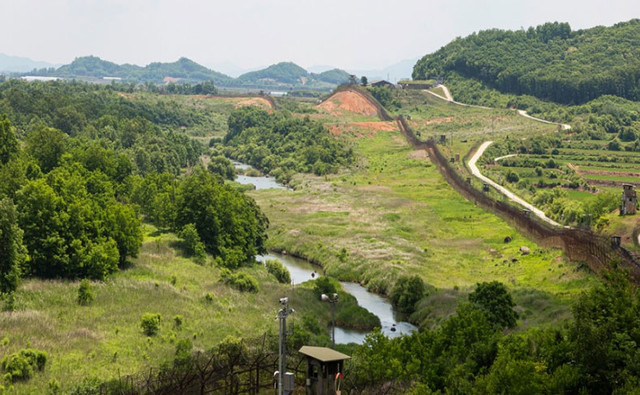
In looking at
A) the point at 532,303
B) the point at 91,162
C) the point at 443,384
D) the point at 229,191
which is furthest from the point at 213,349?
the point at 91,162

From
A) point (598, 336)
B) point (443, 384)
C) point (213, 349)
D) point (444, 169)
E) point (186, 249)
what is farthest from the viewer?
point (444, 169)

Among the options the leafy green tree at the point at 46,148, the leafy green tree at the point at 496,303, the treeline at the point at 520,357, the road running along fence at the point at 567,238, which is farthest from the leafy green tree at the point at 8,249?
the road running along fence at the point at 567,238

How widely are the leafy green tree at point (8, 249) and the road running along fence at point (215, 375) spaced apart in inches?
758

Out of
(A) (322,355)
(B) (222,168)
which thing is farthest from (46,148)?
(A) (322,355)

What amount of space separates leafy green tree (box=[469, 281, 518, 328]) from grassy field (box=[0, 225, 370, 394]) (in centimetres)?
1437

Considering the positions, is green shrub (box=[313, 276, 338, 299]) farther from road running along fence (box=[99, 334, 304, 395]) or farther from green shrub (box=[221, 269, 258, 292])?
road running along fence (box=[99, 334, 304, 395])

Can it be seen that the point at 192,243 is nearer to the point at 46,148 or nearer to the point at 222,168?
the point at 46,148

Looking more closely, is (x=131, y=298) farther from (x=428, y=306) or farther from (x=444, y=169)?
(x=444, y=169)

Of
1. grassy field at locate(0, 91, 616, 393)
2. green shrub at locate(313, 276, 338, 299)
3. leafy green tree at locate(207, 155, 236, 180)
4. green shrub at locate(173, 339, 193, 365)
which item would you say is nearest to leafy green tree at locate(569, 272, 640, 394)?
grassy field at locate(0, 91, 616, 393)

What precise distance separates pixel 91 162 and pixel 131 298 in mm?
49115

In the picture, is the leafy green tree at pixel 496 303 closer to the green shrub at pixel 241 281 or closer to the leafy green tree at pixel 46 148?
the green shrub at pixel 241 281

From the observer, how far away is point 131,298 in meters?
76.8

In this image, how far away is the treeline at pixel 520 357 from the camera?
4538cm

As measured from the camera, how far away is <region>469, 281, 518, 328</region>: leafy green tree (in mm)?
70000
